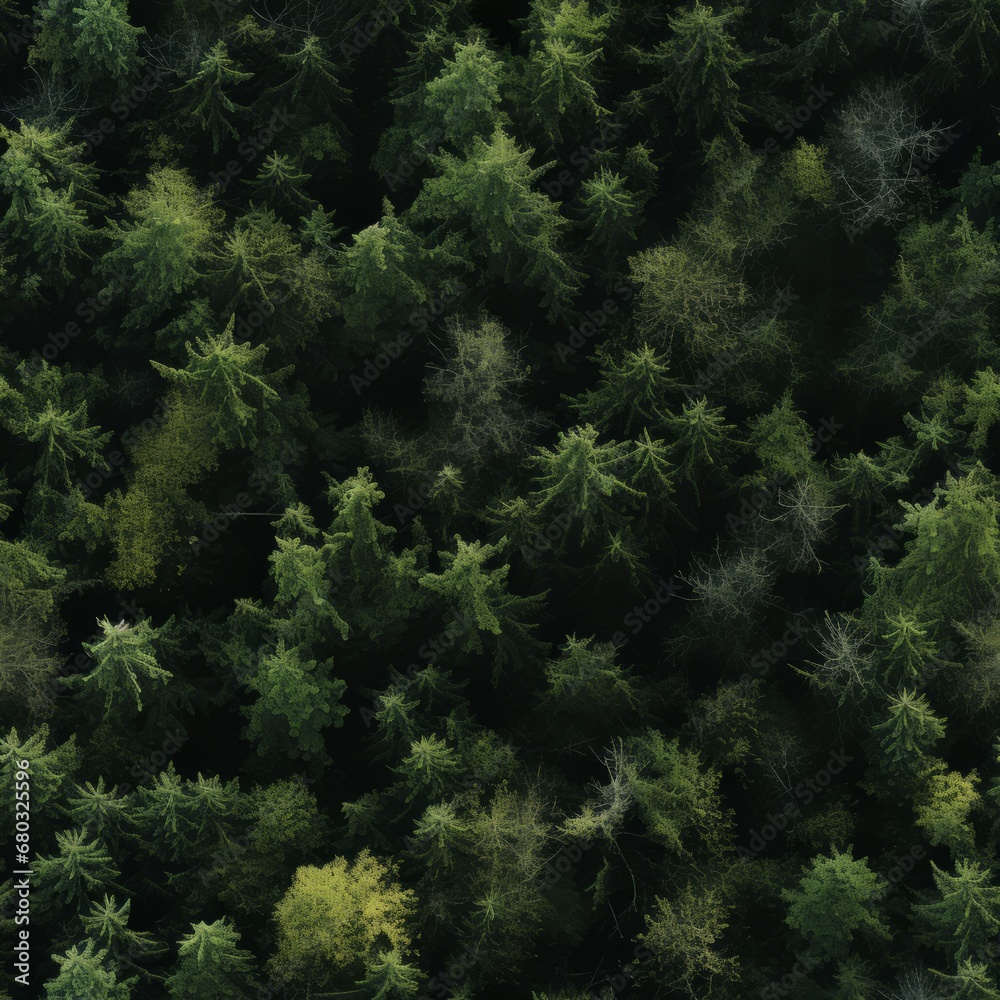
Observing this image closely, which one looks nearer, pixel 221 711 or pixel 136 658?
pixel 136 658

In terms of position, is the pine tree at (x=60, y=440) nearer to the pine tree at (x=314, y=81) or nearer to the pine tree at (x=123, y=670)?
the pine tree at (x=123, y=670)

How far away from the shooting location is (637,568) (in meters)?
49.0

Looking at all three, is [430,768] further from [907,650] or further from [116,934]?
[907,650]

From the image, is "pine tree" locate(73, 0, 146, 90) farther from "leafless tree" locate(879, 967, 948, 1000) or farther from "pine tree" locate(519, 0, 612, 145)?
"leafless tree" locate(879, 967, 948, 1000)

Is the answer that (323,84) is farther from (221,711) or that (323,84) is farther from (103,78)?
(221,711)

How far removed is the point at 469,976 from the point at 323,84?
26734mm

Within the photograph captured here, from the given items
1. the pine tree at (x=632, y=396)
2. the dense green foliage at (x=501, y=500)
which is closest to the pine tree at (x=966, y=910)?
the dense green foliage at (x=501, y=500)

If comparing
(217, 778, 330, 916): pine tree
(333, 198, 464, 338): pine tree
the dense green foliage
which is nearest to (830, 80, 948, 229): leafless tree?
the dense green foliage

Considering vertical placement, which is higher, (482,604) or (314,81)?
(314,81)

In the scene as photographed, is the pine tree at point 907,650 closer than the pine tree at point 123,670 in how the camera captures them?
Yes

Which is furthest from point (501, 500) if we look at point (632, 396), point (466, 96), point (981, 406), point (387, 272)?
point (981, 406)

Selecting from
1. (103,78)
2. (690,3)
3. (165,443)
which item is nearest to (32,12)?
(103,78)

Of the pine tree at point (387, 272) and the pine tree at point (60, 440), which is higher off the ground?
the pine tree at point (387, 272)

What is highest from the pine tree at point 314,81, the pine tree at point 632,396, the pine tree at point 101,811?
the pine tree at point 314,81
